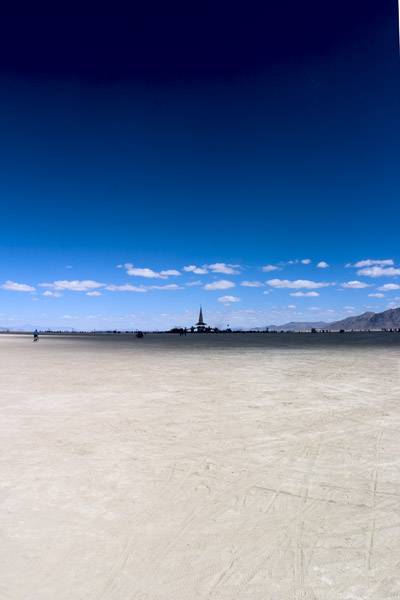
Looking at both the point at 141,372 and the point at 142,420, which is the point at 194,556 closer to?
the point at 142,420

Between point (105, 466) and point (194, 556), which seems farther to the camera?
point (105, 466)

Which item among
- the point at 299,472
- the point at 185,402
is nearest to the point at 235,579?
the point at 299,472

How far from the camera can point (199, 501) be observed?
15.1 feet

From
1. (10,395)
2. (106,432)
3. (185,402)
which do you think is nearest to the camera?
(106,432)

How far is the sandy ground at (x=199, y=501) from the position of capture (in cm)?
322

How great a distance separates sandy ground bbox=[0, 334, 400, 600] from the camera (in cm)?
322

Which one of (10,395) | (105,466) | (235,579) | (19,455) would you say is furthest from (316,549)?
(10,395)

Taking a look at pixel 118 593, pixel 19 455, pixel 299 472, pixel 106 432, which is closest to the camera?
pixel 118 593

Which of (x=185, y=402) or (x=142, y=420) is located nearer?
(x=142, y=420)

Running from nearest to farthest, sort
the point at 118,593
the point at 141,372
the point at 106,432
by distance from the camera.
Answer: the point at 118,593, the point at 106,432, the point at 141,372

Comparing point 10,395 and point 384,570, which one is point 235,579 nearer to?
point 384,570

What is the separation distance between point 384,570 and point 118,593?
211 cm

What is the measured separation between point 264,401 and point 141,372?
7.46 metres

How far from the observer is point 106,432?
742cm
